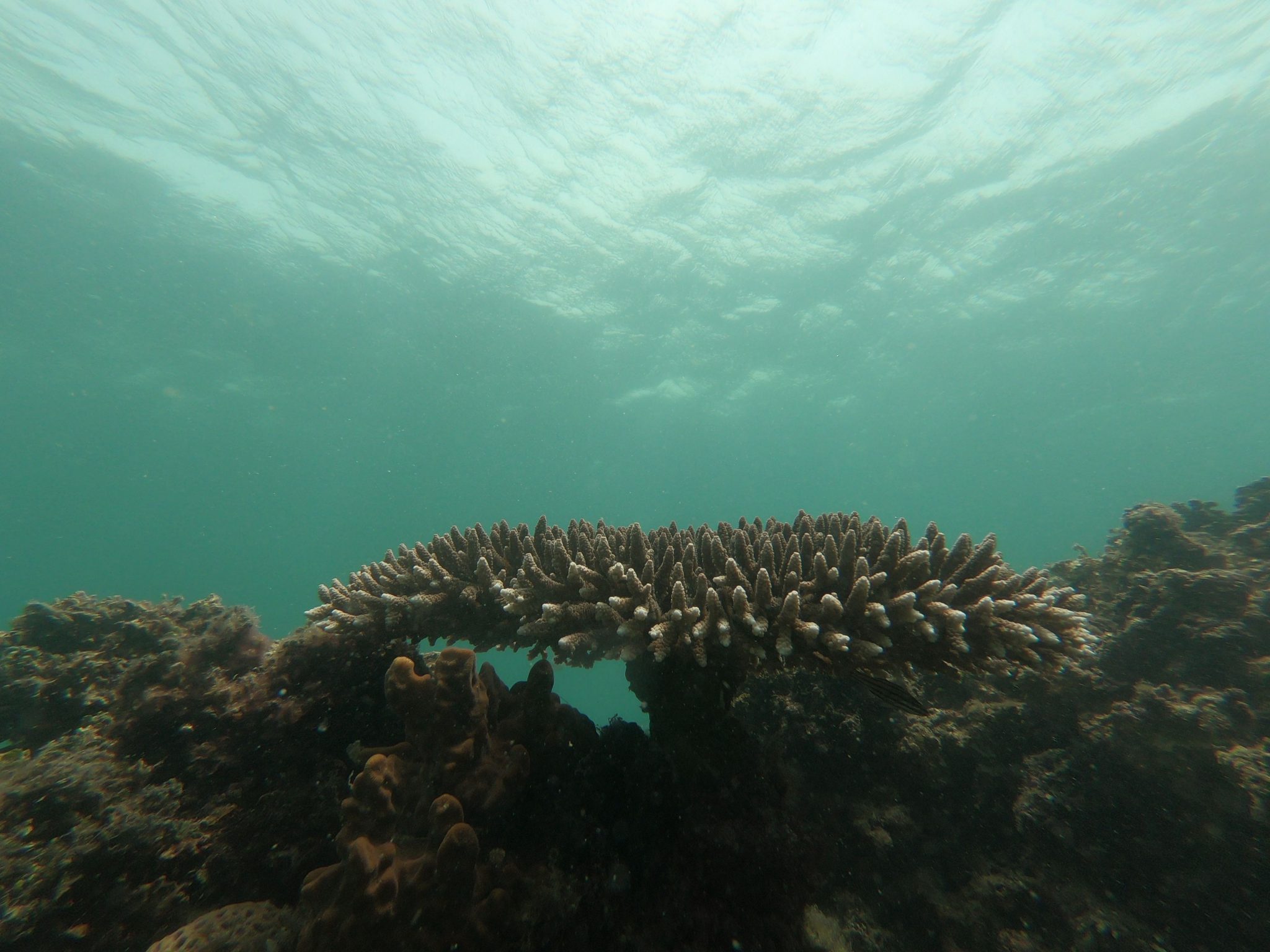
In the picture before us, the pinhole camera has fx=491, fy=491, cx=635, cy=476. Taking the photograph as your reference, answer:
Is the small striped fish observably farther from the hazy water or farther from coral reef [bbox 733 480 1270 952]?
the hazy water

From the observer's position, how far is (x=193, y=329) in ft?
129

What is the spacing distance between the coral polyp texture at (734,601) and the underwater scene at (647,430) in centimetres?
4

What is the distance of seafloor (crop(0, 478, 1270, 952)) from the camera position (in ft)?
8.05

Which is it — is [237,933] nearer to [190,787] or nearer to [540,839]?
[190,787]

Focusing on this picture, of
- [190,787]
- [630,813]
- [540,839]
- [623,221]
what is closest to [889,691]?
[630,813]

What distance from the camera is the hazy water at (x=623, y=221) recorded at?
2095 cm

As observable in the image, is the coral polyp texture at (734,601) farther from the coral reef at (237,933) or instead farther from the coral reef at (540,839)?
the coral reef at (237,933)

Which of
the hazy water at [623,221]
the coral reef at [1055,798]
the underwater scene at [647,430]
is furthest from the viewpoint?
the hazy water at [623,221]

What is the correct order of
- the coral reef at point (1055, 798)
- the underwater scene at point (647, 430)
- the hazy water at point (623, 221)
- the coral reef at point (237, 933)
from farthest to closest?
the hazy water at point (623, 221), the coral reef at point (1055, 798), the underwater scene at point (647, 430), the coral reef at point (237, 933)

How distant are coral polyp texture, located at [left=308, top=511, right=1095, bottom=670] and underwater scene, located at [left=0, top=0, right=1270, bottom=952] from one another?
0.04 m

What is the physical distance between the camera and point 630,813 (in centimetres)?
288

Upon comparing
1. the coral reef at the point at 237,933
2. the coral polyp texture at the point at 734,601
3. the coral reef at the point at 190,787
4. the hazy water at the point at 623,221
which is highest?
the hazy water at the point at 623,221

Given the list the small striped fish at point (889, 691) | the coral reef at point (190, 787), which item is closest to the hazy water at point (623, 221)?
the coral reef at point (190, 787)

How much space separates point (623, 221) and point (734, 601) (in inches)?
1279
